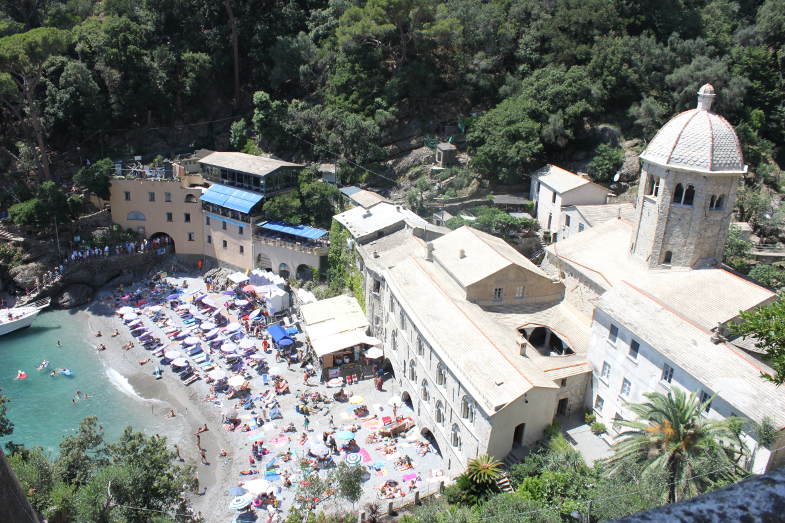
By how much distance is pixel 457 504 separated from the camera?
86.4 ft

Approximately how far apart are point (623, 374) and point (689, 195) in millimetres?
9880

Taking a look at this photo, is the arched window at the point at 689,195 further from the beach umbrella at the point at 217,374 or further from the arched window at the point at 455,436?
the beach umbrella at the point at 217,374

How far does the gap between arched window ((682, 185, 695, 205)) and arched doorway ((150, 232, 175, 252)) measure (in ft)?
138

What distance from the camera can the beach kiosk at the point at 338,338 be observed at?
132 feet

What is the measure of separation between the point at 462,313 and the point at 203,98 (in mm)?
44431

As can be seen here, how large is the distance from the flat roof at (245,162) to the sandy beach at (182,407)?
1471cm

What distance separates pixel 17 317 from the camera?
46.2 m

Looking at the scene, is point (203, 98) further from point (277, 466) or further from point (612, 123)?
point (277, 466)

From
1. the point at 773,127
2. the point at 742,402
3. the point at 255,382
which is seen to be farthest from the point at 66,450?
the point at 773,127

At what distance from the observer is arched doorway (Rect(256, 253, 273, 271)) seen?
5244 cm

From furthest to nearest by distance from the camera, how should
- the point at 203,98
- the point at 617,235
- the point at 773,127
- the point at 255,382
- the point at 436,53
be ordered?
the point at 203,98
the point at 436,53
the point at 773,127
the point at 255,382
the point at 617,235

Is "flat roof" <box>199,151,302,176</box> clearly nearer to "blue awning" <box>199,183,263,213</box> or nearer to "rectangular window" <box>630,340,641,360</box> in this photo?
"blue awning" <box>199,183,263,213</box>

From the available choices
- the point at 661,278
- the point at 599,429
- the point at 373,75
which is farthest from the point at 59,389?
the point at 661,278

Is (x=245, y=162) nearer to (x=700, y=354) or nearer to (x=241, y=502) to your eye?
(x=241, y=502)
